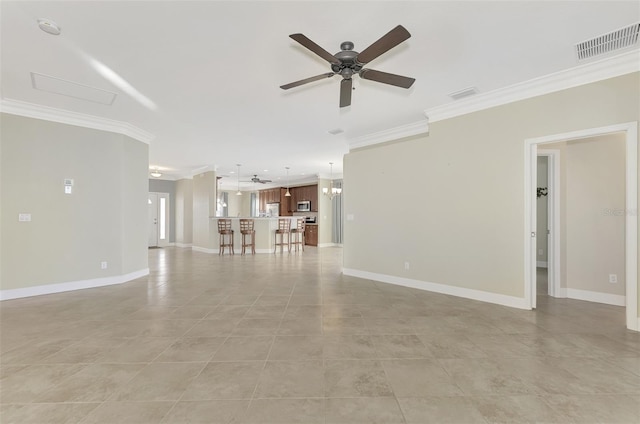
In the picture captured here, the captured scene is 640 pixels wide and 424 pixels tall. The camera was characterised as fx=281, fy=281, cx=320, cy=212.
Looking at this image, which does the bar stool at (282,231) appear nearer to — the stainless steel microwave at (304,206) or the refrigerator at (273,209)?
the stainless steel microwave at (304,206)

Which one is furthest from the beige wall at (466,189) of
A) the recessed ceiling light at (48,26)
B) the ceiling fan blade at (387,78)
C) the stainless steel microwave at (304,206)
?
A: the stainless steel microwave at (304,206)

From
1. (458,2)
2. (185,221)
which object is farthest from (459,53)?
(185,221)

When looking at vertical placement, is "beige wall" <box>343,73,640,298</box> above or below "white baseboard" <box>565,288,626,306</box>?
above

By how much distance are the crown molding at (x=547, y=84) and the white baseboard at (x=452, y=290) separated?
2.60 metres

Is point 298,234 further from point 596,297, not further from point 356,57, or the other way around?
point 356,57

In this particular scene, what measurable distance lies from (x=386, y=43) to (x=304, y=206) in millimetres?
9930

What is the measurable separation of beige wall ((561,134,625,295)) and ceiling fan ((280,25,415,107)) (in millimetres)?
3374

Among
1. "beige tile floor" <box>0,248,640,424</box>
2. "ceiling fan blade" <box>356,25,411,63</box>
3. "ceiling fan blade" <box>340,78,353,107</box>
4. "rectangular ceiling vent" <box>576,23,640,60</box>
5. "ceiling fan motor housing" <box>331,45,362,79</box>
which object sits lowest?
"beige tile floor" <box>0,248,640,424</box>

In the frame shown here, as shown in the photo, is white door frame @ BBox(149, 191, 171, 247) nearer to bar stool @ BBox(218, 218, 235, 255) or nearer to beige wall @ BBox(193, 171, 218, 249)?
beige wall @ BBox(193, 171, 218, 249)

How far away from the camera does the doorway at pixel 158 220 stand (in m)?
10.8

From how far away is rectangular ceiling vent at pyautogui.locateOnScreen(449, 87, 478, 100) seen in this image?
11.9ft

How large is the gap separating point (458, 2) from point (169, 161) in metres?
8.26

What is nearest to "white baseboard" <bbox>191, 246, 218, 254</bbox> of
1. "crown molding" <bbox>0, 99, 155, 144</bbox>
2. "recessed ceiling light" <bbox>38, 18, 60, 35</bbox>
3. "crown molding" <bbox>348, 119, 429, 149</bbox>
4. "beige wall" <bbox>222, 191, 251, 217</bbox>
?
"beige wall" <bbox>222, 191, 251, 217</bbox>

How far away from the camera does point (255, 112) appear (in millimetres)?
4375
